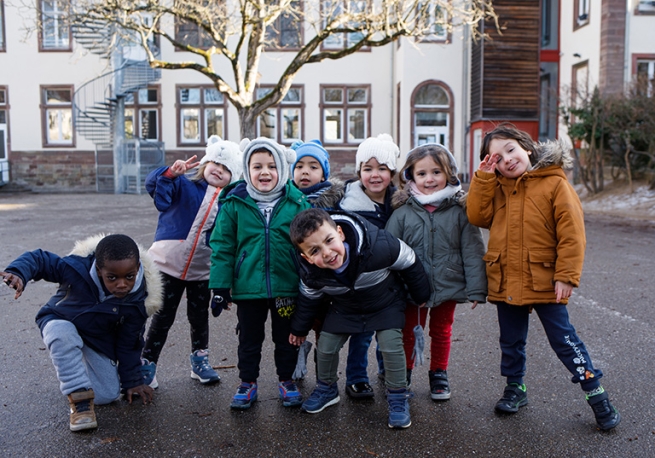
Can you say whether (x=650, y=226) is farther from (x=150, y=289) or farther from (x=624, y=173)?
(x=150, y=289)

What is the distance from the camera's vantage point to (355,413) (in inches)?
144

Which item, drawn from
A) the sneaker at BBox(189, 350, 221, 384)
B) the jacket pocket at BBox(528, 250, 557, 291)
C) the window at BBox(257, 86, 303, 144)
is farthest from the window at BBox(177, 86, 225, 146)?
the jacket pocket at BBox(528, 250, 557, 291)

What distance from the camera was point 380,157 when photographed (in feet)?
13.0

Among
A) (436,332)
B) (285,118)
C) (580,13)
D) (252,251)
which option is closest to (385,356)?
(436,332)

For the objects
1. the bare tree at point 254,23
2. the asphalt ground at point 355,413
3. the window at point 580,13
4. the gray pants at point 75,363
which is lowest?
the asphalt ground at point 355,413

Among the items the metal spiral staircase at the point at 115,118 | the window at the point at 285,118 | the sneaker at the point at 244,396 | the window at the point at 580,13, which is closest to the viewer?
the sneaker at the point at 244,396

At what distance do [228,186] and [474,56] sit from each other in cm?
2474

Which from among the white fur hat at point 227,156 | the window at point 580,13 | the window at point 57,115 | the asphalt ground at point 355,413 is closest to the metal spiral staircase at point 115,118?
the window at point 57,115

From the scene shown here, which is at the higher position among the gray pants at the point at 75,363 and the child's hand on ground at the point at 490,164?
the child's hand on ground at the point at 490,164

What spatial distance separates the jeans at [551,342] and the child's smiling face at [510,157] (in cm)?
72

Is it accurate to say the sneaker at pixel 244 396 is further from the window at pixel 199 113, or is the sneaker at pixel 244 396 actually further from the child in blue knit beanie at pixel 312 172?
the window at pixel 199 113

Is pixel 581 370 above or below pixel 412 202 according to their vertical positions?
below

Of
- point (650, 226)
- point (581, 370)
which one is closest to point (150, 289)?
point (581, 370)

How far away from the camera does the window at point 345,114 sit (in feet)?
94.0
